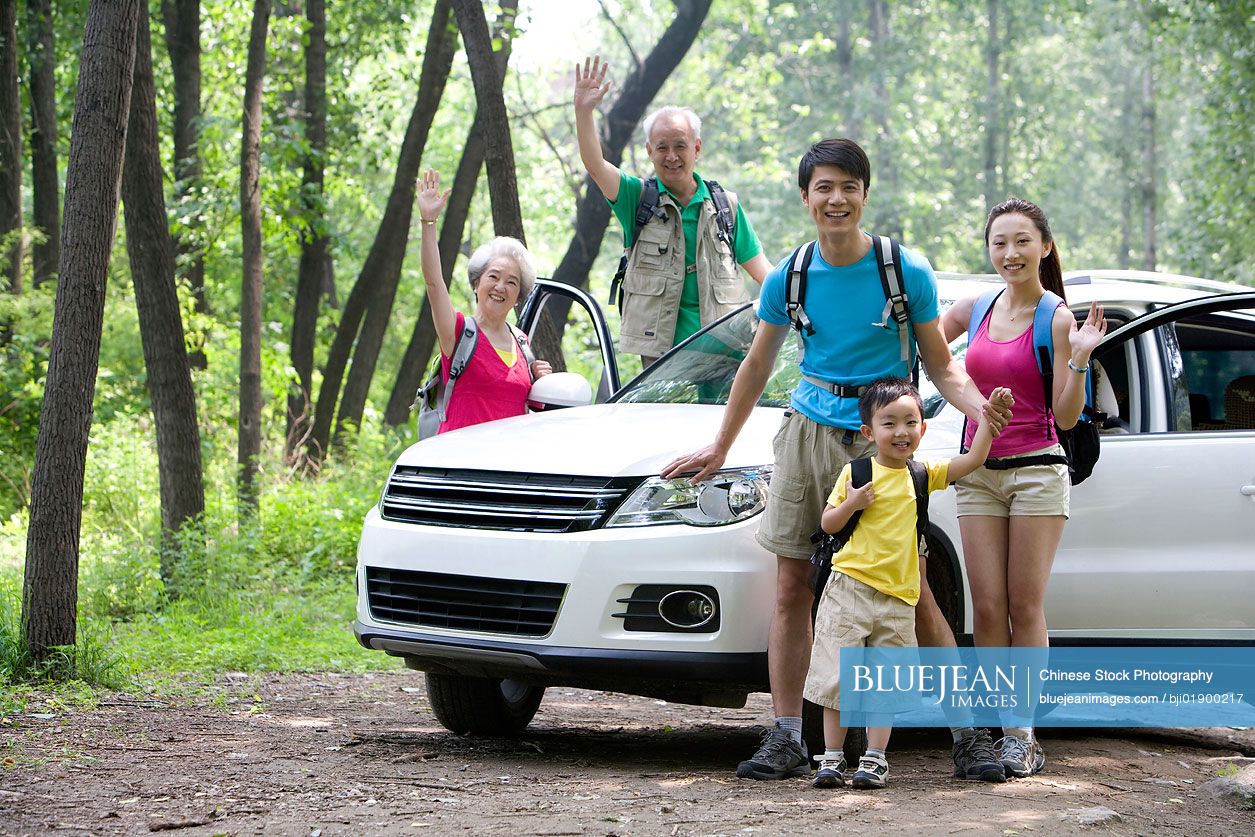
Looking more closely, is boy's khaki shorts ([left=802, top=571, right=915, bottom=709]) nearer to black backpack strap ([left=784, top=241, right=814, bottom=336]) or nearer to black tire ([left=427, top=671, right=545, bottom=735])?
black backpack strap ([left=784, top=241, right=814, bottom=336])

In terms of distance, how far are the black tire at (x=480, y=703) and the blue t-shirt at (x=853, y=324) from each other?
191cm

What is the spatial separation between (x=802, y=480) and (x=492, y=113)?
629cm

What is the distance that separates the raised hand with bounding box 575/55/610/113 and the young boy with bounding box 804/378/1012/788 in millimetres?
2513

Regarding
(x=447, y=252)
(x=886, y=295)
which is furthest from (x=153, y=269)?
(x=447, y=252)

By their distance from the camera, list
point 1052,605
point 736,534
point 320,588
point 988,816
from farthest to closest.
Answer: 1. point 320,588
2. point 1052,605
3. point 736,534
4. point 988,816

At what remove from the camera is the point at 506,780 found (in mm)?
5344

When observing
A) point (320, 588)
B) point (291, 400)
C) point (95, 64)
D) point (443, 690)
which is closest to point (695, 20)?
point (291, 400)

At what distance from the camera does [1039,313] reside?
526cm

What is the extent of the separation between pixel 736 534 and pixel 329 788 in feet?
5.35

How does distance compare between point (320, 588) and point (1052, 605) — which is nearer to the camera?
point (1052, 605)

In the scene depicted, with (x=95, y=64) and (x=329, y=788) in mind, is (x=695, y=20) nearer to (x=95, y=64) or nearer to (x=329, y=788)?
(x=95, y=64)

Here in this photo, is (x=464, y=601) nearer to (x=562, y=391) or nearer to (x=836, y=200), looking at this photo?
(x=562, y=391)

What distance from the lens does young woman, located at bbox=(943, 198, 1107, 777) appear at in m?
5.25

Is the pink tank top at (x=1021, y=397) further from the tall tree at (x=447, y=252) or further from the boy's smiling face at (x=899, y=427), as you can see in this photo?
the tall tree at (x=447, y=252)
